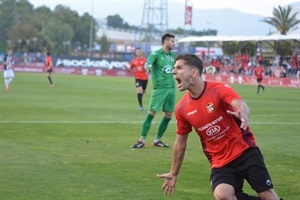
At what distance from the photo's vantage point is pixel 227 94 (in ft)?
23.6

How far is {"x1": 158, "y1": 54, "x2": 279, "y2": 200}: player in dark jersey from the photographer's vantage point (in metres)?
7.32

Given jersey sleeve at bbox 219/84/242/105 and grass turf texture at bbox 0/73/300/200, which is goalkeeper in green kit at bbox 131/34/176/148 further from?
jersey sleeve at bbox 219/84/242/105

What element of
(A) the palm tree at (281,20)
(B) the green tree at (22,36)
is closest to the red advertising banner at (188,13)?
(A) the palm tree at (281,20)

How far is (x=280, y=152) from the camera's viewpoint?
1430 cm

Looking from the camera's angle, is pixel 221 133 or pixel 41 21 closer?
pixel 221 133

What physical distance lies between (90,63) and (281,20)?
25.1 m

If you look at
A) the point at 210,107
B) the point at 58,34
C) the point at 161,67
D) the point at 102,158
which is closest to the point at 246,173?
the point at 210,107

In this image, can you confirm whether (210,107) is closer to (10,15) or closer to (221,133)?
(221,133)

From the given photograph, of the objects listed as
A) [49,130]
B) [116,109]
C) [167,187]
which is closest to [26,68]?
[116,109]

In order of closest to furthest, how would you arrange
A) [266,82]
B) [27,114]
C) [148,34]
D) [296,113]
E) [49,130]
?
[49,130] < [27,114] < [296,113] < [266,82] < [148,34]

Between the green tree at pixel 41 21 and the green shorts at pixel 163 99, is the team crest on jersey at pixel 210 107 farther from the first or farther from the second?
the green tree at pixel 41 21

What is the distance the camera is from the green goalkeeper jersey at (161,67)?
50.1 feet

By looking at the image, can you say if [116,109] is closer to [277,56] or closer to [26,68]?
[277,56]

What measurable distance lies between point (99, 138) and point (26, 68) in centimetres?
7040
